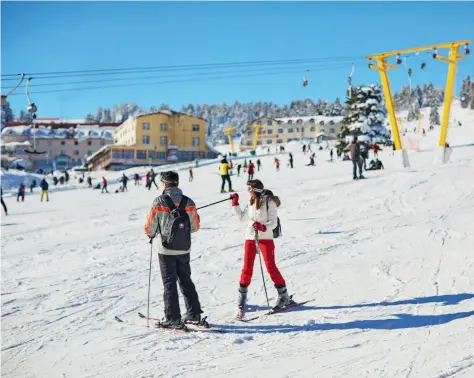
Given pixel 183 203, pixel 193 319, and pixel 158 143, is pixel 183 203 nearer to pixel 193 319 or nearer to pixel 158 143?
pixel 193 319

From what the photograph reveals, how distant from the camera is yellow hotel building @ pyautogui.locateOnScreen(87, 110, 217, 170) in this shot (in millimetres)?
68000

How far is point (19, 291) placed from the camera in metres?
7.20

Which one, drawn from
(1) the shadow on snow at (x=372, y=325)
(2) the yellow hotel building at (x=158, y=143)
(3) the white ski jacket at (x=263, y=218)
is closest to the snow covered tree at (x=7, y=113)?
(2) the yellow hotel building at (x=158, y=143)

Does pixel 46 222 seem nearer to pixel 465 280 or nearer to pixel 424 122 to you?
pixel 465 280

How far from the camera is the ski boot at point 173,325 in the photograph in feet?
16.2

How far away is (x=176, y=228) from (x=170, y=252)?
28 centimetres

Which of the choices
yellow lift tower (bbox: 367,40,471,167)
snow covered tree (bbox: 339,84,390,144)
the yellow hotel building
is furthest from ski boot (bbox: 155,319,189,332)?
the yellow hotel building

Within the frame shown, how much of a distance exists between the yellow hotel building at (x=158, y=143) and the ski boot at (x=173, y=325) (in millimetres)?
63639

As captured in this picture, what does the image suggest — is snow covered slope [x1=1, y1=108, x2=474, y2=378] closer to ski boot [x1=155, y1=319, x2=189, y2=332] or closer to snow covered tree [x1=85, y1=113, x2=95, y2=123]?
ski boot [x1=155, y1=319, x2=189, y2=332]

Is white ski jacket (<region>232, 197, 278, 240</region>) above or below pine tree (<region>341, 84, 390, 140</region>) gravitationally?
below

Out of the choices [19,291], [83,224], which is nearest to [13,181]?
[83,224]

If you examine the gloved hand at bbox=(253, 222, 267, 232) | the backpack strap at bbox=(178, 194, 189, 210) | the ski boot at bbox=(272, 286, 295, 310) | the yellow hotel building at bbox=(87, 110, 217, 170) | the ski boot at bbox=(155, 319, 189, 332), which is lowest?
the ski boot at bbox=(155, 319, 189, 332)

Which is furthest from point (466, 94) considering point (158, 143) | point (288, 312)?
point (288, 312)

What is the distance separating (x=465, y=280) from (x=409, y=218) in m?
4.72
